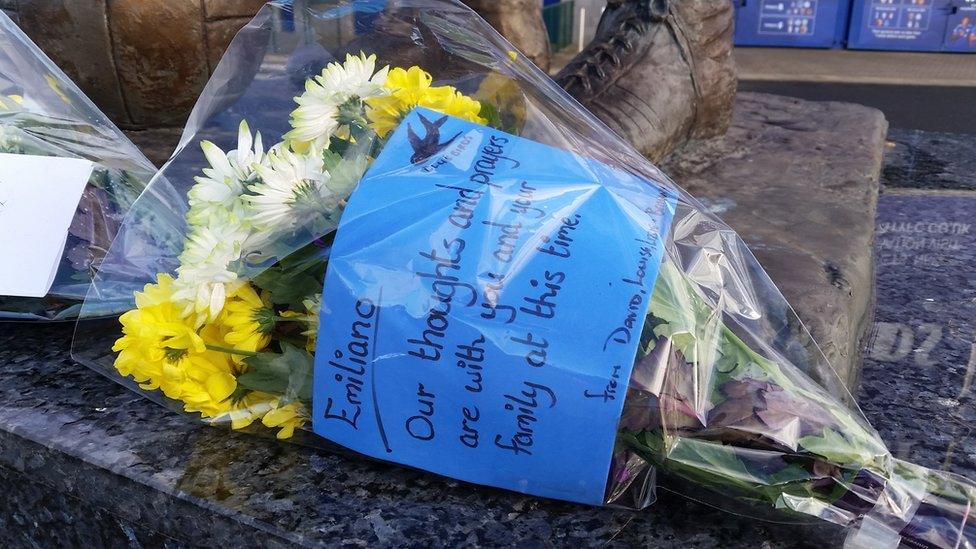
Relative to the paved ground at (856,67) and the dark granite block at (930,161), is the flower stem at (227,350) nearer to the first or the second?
the dark granite block at (930,161)

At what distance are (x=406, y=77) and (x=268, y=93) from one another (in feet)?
0.65

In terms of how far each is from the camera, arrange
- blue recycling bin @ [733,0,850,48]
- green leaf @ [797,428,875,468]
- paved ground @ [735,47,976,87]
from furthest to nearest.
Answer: blue recycling bin @ [733,0,850,48]
paved ground @ [735,47,976,87]
green leaf @ [797,428,875,468]

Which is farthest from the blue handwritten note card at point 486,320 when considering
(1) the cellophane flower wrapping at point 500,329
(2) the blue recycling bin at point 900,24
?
(2) the blue recycling bin at point 900,24

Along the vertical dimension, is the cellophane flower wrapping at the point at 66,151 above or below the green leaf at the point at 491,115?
below

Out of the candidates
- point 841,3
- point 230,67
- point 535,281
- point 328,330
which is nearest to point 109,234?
point 230,67

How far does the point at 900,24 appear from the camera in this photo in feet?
29.5

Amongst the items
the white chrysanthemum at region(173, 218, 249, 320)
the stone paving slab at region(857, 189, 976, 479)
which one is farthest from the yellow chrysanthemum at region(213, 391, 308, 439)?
the stone paving slab at region(857, 189, 976, 479)

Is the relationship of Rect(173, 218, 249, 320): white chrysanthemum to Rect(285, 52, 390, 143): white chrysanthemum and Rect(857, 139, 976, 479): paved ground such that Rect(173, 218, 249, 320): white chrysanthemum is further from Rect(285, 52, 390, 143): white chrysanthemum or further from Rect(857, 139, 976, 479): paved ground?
Rect(857, 139, 976, 479): paved ground

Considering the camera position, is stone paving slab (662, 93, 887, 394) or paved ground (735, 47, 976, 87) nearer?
stone paving slab (662, 93, 887, 394)

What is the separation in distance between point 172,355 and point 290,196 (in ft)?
0.66

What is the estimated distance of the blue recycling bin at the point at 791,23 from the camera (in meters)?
9.20

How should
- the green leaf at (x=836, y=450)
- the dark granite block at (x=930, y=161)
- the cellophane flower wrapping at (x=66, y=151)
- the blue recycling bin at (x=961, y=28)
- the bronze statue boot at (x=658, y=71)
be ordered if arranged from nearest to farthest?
the green leaf at (x=836, y=450) < the cellophane flower wrapping at (x=66, y=151) < the bronze statue boot at (x=658, y=71) < the dark granite block at (x=930, y=161) < the blue recycling bin at (x=961, y=28)

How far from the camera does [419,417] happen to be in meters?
0.88

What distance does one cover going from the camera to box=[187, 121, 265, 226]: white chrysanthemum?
97cm
